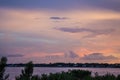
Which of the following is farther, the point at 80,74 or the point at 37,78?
the point at 80,74

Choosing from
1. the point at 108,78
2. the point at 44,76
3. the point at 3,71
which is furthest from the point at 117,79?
the point at 3,71

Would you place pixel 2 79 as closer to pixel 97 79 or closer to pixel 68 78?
pixel 68 78

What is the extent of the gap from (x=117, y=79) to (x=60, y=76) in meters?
4.80

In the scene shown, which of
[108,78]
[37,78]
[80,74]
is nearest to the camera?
[37,78]

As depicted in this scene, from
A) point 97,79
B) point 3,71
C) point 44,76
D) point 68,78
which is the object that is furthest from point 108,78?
point 3,71

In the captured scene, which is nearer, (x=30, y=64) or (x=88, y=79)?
(x=88, y=79)

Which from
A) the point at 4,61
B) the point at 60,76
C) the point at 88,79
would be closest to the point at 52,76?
the point at 60,76

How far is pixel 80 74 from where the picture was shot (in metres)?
31.5

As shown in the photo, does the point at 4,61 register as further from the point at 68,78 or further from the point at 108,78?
the point at 108,78

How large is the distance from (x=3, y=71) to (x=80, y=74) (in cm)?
778

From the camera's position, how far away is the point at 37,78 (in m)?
24.1

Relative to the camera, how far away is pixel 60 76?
24500mm

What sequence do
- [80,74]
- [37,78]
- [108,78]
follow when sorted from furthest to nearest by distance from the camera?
1. [80,74]
2. [108,78]
3. [37,78]

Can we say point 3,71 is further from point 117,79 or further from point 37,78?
point 117,79
